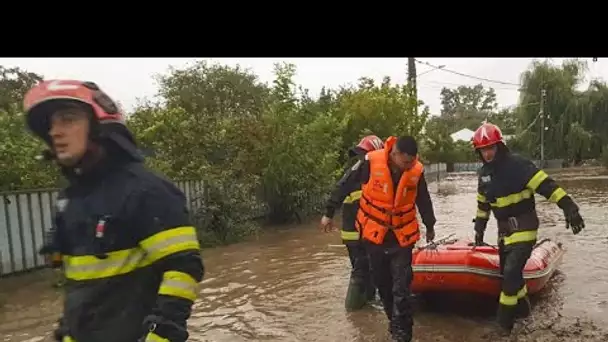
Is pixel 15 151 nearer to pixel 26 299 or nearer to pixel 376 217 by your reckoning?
pixel 26 299

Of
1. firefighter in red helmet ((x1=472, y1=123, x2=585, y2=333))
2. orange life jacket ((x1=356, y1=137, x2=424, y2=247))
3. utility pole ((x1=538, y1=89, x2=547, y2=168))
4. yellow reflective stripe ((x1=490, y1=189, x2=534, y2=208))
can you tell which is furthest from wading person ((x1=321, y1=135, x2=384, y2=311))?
utility pole ((x1=538, y1=89, x2=547, y2=168))

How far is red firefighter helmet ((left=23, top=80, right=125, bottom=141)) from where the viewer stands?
229 centimetres

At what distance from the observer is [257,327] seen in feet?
19.9

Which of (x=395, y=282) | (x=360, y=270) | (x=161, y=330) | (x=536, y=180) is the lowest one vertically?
(x=360, y=270)

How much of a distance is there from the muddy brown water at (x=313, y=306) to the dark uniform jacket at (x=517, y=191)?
1.04 m

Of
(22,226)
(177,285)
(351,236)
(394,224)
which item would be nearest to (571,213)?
A: (394,224)

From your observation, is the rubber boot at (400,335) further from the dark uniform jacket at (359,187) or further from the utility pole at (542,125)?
the utility pole at (542,125)

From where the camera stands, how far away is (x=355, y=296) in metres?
6.54

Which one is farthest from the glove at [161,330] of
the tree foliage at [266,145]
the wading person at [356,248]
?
the tree foliage at [266,145]

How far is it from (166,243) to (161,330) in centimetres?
31

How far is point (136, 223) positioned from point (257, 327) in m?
4.10

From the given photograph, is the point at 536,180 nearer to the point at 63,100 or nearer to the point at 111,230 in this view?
the point at 111,230

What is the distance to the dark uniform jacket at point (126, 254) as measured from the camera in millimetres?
2215
